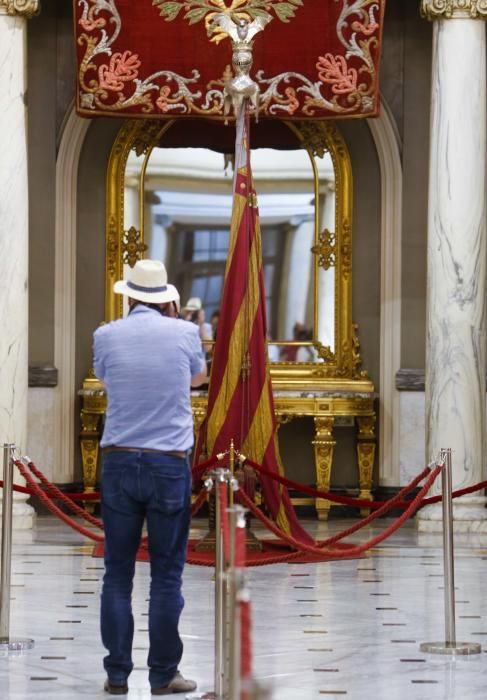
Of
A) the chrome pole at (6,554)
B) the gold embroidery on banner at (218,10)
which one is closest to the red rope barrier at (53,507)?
the chrome pole at (6,554)

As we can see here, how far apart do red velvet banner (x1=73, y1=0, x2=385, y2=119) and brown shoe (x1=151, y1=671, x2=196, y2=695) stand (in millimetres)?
7161

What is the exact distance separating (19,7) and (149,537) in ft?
24.1

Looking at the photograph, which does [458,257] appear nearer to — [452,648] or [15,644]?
[452,648]

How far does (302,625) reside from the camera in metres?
8.35

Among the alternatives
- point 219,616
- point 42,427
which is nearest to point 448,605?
point 219,616

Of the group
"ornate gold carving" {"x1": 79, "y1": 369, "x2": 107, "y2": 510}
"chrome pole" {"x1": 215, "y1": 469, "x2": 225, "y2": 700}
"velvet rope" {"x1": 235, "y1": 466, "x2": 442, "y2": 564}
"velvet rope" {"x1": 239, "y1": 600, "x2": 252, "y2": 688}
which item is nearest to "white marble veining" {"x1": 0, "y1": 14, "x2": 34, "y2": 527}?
"ornate gold carving" {"x1": 79, "y1": 369, "x2": 107, "y2": 510}

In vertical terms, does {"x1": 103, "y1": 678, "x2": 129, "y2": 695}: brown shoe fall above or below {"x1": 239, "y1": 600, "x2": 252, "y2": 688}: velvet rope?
below

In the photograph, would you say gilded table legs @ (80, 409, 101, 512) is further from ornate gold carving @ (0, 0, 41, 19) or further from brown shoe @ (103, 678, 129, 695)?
brown shoe @ (103, 678, 129, 695)

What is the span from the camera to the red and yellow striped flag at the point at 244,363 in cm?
1105

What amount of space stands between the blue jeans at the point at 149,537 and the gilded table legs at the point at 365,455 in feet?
25.5

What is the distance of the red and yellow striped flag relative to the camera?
11.0 meters

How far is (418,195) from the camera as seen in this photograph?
14.3 metres

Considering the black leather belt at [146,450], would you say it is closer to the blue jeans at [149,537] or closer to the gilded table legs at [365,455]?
the blue jeans at [149,537]

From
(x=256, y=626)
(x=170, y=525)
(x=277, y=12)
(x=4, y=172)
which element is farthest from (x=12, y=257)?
(x=170, y=525)
